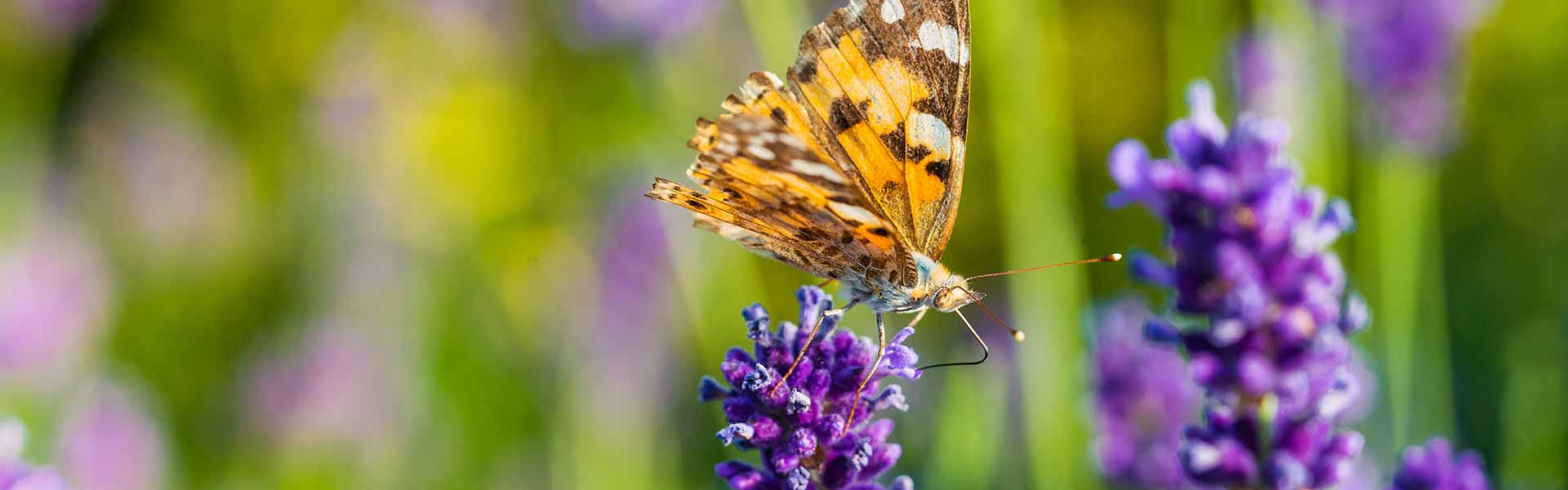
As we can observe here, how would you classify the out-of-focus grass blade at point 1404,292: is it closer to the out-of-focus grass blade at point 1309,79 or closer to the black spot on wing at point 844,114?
the out-of-focus grass blade at point 1309,79

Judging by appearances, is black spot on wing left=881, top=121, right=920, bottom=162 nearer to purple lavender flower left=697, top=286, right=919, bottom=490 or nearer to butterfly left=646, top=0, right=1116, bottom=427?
butterfly left=646, top=0, right=1116, bottom=427

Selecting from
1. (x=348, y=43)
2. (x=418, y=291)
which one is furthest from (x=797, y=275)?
(x=348, y=43)

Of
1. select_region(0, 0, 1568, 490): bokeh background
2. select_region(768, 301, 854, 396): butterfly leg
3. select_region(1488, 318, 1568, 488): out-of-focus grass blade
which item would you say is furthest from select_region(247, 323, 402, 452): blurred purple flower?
select_region(1488, 318, 1568, 488): out-of-focus grass blade

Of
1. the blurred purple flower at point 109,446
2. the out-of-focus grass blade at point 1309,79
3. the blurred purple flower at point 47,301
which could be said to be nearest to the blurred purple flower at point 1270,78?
the out-of-focus grass blade at point 1309,79

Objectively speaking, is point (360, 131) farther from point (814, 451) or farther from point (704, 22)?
point (814, 451)

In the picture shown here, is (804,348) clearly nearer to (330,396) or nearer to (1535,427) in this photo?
(1535,427)

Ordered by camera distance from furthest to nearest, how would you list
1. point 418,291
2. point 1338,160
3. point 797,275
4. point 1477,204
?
point 797,275 → point 1477,204 → point 418,291 → point 1338,160

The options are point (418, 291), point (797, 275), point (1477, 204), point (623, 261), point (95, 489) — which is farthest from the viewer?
point (797, 275)
